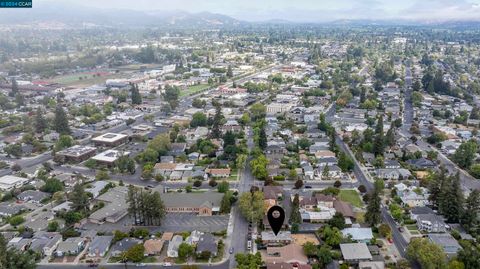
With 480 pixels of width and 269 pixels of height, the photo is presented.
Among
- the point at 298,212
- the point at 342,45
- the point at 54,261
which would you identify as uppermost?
the point at 342,45

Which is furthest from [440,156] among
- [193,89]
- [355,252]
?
[193,89]

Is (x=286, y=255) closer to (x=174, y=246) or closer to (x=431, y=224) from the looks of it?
(x=174, y=246)

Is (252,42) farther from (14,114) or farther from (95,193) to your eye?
(95,193)

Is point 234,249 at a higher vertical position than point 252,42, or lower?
lower

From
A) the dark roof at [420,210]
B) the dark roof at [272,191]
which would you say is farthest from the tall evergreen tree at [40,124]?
the dark roof at [420,210]

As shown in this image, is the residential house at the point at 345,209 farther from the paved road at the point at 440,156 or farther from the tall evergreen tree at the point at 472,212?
the paved road at the point at 440,156

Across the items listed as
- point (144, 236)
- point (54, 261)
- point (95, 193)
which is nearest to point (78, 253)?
point (54, 261)

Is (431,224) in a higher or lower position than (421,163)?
lower
